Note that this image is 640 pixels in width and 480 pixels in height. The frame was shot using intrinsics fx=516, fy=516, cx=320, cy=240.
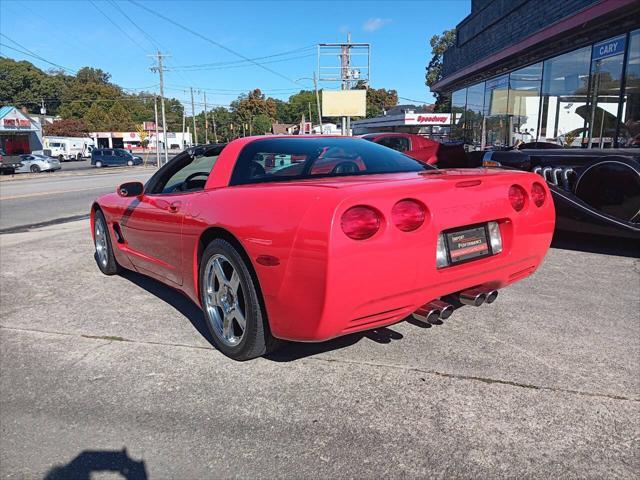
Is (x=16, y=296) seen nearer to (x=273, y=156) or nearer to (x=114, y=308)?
(x=114, y=308)

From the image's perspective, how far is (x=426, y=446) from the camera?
2350 millimetres

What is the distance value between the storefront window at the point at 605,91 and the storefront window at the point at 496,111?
4.00 meters

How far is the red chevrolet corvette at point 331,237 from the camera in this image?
96.0 inches

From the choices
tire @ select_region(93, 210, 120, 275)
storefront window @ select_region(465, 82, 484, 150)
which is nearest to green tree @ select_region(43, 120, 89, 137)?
storefront window @ select_region(465, 82, 484, 150)

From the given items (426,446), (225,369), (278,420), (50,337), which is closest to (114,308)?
(50,337)

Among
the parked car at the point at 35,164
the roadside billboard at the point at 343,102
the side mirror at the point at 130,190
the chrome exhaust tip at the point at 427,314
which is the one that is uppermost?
the roadside billboard at the point at 343,102

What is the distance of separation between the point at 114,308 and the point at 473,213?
3070mm

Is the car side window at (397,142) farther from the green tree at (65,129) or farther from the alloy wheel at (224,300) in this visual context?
the green tree at (65,129)

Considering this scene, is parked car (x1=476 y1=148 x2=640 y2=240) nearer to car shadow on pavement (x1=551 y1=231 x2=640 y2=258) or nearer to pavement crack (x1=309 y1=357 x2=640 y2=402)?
car shadow on pavement (x1=551 y1=231 x2=640 y2=258)

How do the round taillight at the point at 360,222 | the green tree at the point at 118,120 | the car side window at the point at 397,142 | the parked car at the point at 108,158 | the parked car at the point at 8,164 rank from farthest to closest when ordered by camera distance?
1. the green tree at the point at 118,120
2. the parked car at the point at 108,158
3. the parked car at the point at 8,164
4. the car side window at the point at 397,142
5. the round taillight at the point at 360,222

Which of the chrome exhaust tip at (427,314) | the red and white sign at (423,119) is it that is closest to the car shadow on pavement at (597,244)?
the chrome exhaust tip at (427,314)

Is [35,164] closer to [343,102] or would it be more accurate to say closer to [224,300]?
[343,102]

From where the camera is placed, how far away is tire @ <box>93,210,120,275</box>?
518 centimetres

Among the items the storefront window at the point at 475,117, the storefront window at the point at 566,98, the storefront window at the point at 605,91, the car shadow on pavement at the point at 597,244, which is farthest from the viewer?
the storefront window at the point at 475,117
